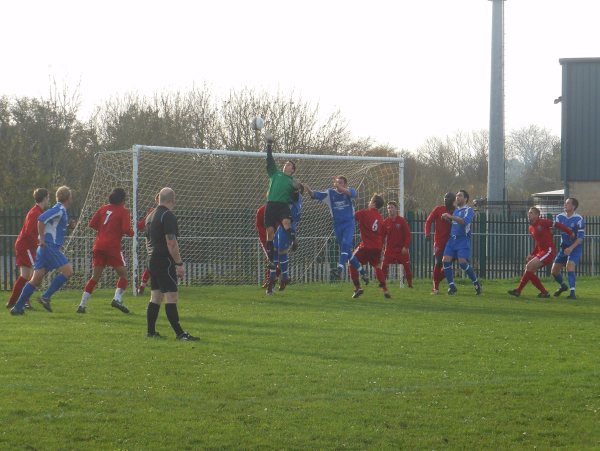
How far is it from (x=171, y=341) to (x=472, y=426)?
5.27 meters

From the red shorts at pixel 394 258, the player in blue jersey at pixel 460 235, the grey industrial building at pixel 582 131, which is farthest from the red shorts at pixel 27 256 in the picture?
the grey industrial building at pixel 582 131

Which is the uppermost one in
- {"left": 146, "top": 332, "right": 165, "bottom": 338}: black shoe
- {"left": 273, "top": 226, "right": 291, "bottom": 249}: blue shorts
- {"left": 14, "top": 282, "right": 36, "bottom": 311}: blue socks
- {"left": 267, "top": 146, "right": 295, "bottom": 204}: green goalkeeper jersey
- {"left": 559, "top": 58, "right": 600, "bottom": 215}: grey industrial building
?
{"left": 559, "top": 58, "right": 600, "bottom": 215}: grey industrial building

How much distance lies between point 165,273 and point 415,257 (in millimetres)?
16647

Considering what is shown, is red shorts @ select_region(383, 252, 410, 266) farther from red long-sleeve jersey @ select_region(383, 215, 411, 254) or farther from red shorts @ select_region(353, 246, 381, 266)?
red shorts @ select_region(353, 246, 381, 266)

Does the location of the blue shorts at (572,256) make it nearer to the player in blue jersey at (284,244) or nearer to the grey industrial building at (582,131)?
the player in blue jersey at (284,244)

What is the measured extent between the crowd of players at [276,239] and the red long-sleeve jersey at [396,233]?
20mm

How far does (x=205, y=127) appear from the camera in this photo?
39.2 meters

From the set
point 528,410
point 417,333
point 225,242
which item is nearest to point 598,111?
point 225,242

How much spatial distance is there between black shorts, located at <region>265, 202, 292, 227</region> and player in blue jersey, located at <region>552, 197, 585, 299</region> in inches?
226

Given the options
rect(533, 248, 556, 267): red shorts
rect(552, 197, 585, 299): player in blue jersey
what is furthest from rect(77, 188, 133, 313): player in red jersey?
rect(552, 197, 585, 299): player in blue jersey

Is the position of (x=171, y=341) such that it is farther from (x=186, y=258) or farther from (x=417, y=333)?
(x=186, y=258)

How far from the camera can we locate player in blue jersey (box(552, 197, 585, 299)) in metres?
19.9

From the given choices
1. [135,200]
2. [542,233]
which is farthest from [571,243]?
[135,200]

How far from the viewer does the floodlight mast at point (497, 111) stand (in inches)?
1419
